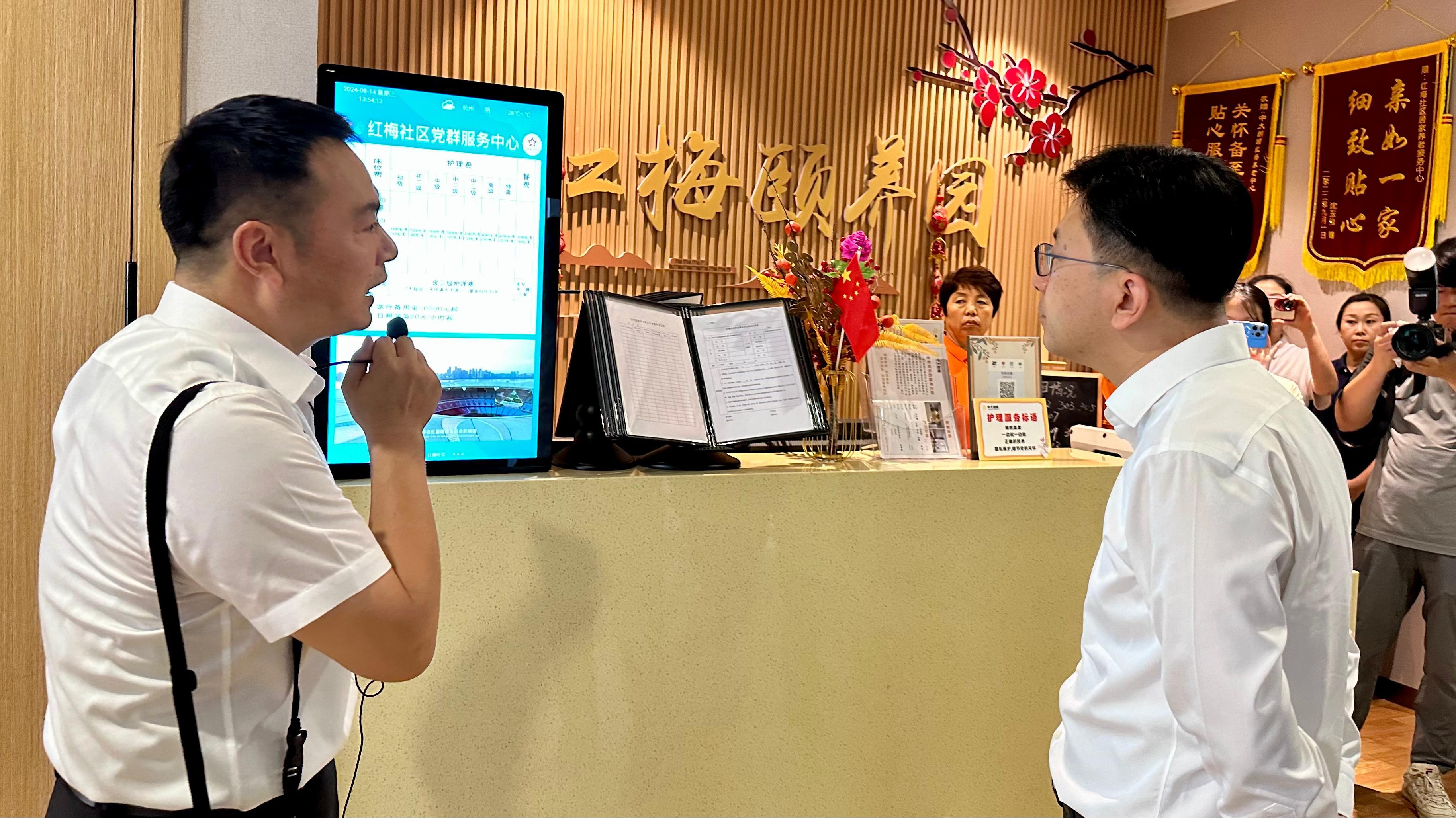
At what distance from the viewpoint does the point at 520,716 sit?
1.84 m

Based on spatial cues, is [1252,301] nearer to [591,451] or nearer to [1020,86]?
[1020,86]

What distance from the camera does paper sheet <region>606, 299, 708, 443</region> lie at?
6.16 feet

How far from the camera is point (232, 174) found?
103 cm

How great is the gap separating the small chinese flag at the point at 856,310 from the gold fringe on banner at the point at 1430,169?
333 centimetres

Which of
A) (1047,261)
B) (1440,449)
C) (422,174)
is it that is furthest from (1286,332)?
(422,174)

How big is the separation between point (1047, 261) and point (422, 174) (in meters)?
1.03

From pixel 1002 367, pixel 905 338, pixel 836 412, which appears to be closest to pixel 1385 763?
pixel 1002 367

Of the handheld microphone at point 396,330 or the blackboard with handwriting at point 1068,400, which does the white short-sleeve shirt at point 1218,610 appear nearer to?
the handheld microphone at point 396,330

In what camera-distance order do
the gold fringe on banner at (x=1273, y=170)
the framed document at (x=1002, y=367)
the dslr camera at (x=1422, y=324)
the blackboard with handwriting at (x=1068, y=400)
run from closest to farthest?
the framed document at (x=1002, y=367), the blackboard with handwriting at (x=1068, y=400), the dslr camera at (x=1422, y=324), the gold fringe on banner at (x=1273, y=170)

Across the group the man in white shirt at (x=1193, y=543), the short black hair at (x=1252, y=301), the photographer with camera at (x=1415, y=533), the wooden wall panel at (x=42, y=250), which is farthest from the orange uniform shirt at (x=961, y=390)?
the wooden wall panel at (x=42, y=250)

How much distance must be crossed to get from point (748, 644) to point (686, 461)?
384mm

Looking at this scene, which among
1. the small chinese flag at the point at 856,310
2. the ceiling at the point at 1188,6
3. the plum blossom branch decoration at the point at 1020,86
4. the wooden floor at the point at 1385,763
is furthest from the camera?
the ceiling at the point at 1188,6

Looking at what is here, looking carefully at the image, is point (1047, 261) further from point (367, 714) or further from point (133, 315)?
point (133, 315)

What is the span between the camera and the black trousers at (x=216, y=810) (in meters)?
0.99
